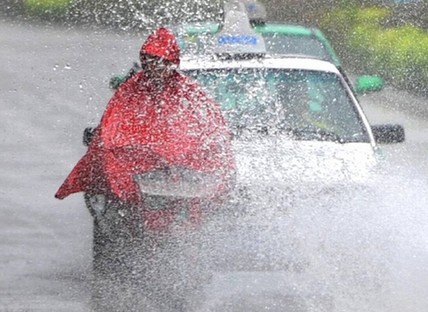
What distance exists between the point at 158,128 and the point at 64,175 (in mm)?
3285

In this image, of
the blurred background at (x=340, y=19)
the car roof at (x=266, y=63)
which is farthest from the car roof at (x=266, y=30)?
the blurred background at (x=340, y=19)

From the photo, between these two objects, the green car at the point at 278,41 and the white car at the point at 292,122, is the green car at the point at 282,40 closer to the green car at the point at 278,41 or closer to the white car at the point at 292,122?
the green car at the point at 278,41

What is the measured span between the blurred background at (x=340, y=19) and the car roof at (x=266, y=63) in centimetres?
781

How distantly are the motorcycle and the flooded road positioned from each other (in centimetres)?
19

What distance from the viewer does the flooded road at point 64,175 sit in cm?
764

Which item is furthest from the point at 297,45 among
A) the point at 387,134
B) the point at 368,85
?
the point at 387,134

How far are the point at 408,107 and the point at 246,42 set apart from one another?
758 cm

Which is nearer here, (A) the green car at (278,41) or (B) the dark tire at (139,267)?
(B) the dark tire at (139,267)

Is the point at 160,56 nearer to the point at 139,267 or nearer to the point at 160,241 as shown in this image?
the point at 160,241

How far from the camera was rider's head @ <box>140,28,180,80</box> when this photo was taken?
8023 mm

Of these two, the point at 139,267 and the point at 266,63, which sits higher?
the point at 266,63

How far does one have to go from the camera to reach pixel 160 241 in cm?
765

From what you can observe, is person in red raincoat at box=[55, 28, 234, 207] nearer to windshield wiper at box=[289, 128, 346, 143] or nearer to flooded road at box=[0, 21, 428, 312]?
windshield wiper at box=[289, 128, 346, 143]

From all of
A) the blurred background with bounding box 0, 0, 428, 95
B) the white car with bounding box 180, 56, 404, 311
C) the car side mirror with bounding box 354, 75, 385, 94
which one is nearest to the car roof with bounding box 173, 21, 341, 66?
the car side mirror with bounding box 354, 75, 385, 94
